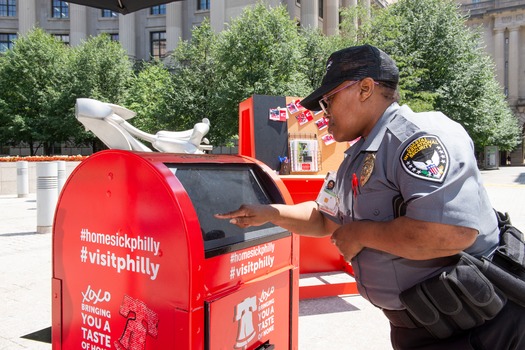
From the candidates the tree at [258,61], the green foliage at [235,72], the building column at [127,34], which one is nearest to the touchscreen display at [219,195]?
the green foliage at [235,72]

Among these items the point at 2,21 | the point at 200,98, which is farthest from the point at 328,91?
the point at 2,21

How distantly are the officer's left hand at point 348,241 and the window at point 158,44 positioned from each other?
1717 inches

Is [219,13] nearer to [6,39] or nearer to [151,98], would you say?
[151,98]

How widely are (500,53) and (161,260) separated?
216ft

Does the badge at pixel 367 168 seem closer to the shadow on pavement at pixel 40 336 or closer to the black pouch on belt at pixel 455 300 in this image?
the black pouch on belt at pixel 455 300

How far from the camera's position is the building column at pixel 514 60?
2203 inches

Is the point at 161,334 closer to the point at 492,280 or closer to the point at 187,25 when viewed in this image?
the point at 492,280

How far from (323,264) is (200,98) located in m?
21.2

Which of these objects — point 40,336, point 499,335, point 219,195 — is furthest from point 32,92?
point 499,335

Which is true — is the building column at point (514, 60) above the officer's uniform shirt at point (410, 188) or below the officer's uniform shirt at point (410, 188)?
above

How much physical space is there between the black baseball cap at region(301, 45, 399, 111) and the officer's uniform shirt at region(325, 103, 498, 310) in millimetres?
134

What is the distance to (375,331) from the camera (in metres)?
3.71

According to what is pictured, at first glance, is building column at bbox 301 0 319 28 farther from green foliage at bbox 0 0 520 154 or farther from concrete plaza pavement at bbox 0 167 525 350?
concrete plaza pavement at bbox 0 167 525 350

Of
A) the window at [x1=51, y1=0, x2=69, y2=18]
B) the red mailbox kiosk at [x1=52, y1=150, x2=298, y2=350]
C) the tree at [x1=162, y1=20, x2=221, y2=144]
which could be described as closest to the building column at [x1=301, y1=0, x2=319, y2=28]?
the tree at [x1=162, y1=20, x2=221, y2=144]
